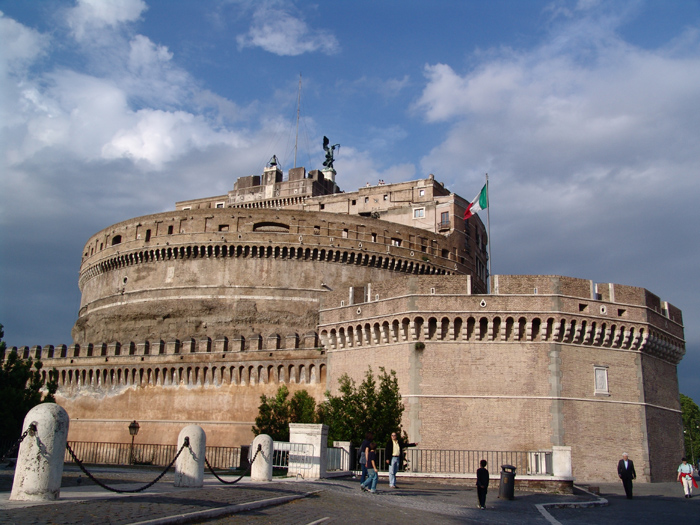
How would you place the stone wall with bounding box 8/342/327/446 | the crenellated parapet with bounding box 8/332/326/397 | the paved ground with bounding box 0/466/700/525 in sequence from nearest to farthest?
the paved ground with bounding box 0/466/700/525 → the crenellated parapet with bounding box 8/332/326/397 → the stone wall with bounding box 8/342/327/446

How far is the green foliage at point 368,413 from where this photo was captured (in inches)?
917

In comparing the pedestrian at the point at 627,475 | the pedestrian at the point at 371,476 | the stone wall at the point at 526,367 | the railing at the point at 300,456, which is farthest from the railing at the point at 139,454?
the pedestrian at the point at 627,475

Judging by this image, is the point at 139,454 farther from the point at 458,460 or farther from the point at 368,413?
the point at 458,460

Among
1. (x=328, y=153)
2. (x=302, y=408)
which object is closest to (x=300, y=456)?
(x=302, y=408)

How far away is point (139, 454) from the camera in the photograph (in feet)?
122

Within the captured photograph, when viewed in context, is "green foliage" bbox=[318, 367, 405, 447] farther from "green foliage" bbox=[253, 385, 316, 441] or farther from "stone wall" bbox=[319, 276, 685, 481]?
"green foliage" bbox=[253, 385, 316, 441]

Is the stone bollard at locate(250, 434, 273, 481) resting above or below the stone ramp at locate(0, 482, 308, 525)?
above

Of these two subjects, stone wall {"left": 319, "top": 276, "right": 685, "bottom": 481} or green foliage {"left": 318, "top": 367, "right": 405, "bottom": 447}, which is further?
stone wall {"left": 319, "top": 276, "right": 685, "bottom": 481}

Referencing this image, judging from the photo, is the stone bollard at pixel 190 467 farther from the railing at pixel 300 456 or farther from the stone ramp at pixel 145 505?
the railing at pixel 300 456

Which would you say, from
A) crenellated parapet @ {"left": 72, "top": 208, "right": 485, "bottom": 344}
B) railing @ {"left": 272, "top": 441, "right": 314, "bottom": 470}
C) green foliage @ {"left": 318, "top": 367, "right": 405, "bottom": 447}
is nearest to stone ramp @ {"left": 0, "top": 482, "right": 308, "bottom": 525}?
railing @ {"left": 272, "top": 441, "right": 314, "bottom": 470}

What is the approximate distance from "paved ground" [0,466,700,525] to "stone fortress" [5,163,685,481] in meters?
5.11

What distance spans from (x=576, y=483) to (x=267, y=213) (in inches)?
1228

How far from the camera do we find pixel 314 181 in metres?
64.3

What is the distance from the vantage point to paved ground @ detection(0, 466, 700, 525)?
32.5 feet
